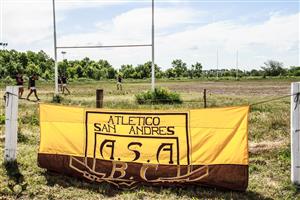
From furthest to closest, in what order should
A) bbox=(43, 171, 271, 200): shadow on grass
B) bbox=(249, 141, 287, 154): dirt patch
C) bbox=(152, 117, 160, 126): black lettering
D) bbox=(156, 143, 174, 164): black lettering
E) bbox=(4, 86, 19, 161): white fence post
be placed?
1. bbox=(249, 141, 287, 154): dirt patch
2. bbox=(4, 86, 19, 161): white fence post
3. bbox=(152, 117, 160, 126): black lettering
4. bbox=(156, 143, 174, 164): black lettering
5. bbox=(43, 171, 271, 200): shadow on grass

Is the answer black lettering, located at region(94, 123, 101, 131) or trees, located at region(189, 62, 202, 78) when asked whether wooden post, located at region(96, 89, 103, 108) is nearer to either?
black lettering, located at region(94, 123, 101, 131)

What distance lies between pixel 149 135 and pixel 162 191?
967mm

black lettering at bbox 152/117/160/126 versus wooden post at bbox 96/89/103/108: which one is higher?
wooden post at bbox 96/89/103/108

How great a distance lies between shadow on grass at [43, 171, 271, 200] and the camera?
632cm

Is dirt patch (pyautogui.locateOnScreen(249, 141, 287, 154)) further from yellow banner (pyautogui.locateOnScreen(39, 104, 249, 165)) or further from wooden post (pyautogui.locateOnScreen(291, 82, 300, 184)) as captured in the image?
yellow banner (pyautogui.locateOnScreen(39, 104, 249, 165))

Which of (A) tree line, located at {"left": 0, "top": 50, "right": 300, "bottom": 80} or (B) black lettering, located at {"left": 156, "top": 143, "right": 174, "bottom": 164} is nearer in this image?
(B) black lettering, located at {"left": 156, "top": 143, "right": 174, "bottom": 164}

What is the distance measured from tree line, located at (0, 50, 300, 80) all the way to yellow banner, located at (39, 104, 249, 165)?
240 feet

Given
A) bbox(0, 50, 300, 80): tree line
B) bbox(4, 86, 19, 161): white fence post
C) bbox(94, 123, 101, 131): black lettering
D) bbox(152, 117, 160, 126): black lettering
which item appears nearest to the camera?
bbox(152, 117, 160, 126): black lettering

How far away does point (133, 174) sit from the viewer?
6.88 metres

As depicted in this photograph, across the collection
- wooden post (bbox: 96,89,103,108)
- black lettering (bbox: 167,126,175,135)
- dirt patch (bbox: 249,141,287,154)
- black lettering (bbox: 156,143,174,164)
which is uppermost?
wooden post (bbox: 96,89,103,108)

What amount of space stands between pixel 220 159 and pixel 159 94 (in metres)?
14.4

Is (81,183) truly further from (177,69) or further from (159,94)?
(177,69)

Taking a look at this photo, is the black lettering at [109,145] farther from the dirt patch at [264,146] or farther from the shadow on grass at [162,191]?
the dirt patch at [264,146]

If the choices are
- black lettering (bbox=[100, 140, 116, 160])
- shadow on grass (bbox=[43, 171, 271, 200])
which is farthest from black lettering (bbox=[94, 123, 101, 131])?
shadow on grass (bbox=[43, 171, 271, 200])
